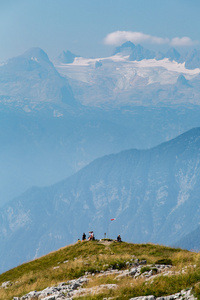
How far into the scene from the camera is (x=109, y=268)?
37.1 metres

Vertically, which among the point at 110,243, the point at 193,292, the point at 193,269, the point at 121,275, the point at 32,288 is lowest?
the point at 193,292

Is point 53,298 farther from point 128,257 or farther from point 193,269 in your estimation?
point 128,257

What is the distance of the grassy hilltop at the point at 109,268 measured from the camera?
25.5 metres

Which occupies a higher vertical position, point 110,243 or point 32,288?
point 110,243

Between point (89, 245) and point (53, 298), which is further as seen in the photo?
point (89, 245)

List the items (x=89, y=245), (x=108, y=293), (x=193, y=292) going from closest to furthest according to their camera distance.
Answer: (x=193, y=292)
(x=108, y=293)
(x=89, y=245)

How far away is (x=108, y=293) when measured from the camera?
26.1 meters

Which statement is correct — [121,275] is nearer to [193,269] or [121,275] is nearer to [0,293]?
[193,269]

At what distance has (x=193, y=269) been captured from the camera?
2766cm

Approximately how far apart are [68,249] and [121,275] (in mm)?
21816

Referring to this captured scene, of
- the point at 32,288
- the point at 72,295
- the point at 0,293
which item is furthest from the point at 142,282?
the point at 0,293

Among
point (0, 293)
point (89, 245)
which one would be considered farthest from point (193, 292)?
point (89, 245)

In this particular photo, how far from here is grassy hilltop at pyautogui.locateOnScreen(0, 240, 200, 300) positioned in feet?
83.5

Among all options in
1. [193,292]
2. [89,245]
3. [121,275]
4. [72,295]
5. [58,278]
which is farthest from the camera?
[89,245]
